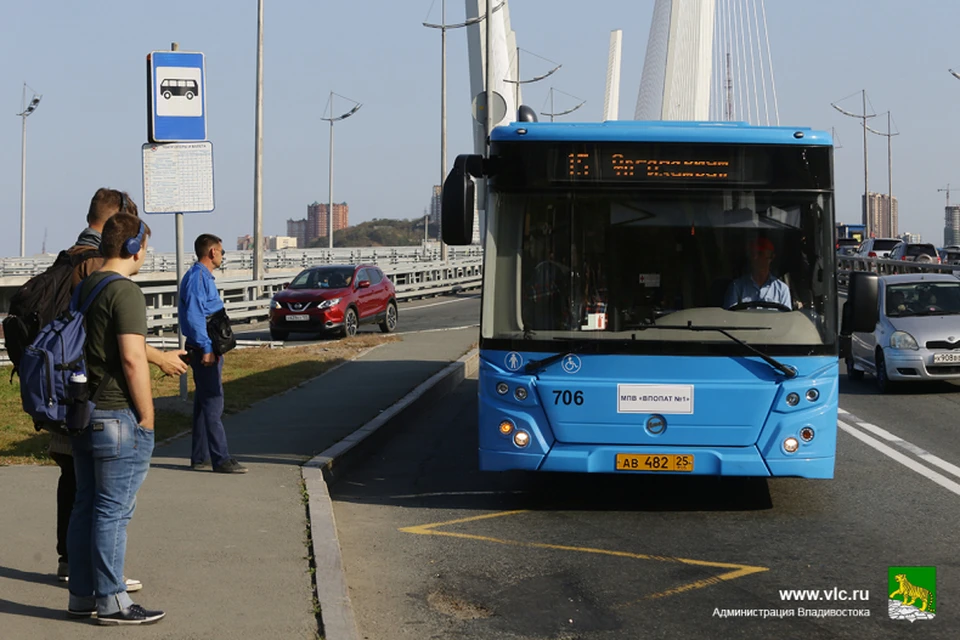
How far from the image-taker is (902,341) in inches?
662

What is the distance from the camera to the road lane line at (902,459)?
32.6ft

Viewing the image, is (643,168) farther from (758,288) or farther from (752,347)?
(752,347)

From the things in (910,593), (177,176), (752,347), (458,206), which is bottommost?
(910,593)

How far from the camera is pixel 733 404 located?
8.54 meters

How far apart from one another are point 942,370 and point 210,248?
1032 centimetres

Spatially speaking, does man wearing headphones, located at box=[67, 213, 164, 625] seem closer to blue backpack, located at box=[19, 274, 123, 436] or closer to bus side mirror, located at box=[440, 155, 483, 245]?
blue backpack, located at box=[19, 274, 123, 436]

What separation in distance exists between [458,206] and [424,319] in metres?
28.2

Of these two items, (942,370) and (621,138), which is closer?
(621,138)

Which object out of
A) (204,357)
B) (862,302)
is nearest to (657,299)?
(862,302)

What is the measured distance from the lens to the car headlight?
16750mm

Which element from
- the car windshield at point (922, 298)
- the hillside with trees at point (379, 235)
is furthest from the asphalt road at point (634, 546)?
the hillside with trees at point (379, 235)

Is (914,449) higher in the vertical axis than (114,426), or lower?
lower

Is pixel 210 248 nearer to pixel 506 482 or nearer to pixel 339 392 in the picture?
pixel 506 482

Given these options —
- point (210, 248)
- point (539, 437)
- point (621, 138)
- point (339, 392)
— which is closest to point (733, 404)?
point (539, 437)
